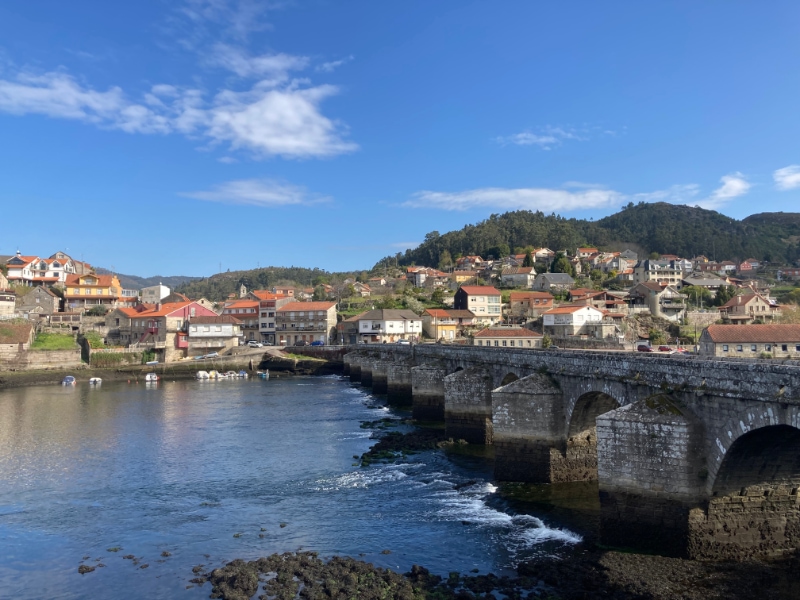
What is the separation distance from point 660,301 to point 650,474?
81.2 meters

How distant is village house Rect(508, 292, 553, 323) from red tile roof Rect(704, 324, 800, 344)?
54717 mm

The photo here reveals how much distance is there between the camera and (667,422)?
1670 cm

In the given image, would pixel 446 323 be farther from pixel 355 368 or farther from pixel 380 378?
pixel 380 378

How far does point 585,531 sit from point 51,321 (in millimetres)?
88279

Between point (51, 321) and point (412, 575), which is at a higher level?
point (51, 321)

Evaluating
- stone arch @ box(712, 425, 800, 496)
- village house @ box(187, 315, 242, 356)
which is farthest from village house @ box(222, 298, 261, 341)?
stone arch @ box(712, 425, 800, 496)

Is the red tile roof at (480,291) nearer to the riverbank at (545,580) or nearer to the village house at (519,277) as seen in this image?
the village house at (519,277)

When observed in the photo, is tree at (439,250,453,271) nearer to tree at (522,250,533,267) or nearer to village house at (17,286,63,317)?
tree at (522,250,533,267)

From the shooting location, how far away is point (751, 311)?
73500 millimetres

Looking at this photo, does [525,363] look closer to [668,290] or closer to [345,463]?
[345,463]

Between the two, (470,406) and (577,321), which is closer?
(470,406)

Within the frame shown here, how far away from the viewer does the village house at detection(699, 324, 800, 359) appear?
38719 mm

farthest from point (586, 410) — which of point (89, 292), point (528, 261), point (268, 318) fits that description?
point (528, 261)

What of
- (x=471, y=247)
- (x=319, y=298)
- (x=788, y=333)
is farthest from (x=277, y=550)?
(x=471, y=247)
